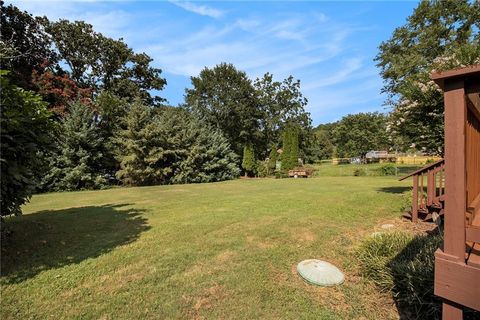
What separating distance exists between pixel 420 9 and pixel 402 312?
20256mm

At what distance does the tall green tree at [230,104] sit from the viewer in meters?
26.8

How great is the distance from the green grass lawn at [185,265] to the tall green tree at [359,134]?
38717 mm

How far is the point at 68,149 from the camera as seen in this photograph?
567 inches

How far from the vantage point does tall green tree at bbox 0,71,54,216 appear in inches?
140

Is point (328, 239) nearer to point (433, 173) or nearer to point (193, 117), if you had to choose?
point (433, 173)

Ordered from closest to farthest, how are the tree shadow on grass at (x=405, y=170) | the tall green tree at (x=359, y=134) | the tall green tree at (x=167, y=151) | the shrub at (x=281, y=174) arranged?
1. the tall green tree at (x=167, y=151)
2. the tree shadow on grass at (x=405, y=170)
3. the shrub at (x=281, y=174)
4. the tall green tree at (x=359, y=134)

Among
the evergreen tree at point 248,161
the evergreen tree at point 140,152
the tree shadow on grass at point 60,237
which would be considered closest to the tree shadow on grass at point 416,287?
the tree shadow on grass at point 60,237

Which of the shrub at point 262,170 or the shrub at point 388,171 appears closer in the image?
the shrub at point 388,171

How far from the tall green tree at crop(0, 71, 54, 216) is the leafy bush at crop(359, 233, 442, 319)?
4761 millimetres

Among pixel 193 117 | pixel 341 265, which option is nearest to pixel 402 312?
pixel 341 265

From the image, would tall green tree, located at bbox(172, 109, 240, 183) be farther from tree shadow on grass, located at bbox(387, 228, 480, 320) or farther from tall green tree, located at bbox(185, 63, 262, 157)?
tree shadow on grass, located at bbox(387, 228, 480, 320)

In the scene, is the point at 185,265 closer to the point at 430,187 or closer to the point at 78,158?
the point at 430,187

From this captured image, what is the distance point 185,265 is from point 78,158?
1369 centimetres

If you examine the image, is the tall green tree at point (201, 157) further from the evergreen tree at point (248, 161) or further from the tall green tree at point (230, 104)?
the tall green tree at point (230, 104)
